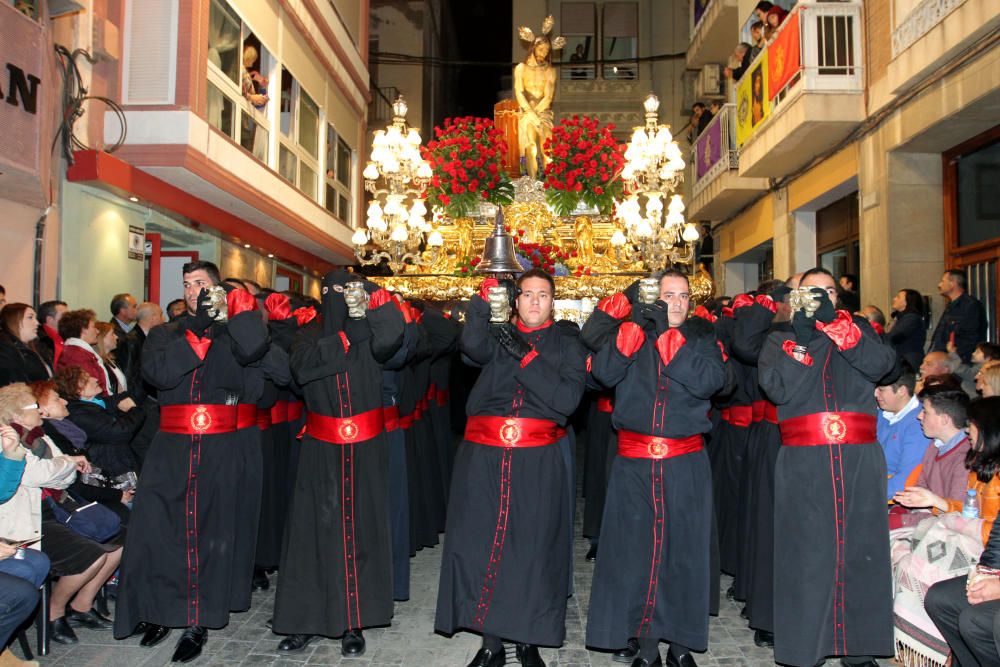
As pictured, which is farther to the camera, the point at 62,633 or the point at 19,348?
the point at 19,348

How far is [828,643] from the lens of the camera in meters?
4.03

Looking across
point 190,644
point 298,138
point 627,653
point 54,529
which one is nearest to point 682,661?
point 627,653

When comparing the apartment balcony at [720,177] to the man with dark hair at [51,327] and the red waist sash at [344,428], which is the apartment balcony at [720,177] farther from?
the red waist sash at [344,428]

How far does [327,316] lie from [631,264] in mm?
5683

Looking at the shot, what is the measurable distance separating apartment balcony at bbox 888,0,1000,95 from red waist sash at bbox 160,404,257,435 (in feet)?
23.8

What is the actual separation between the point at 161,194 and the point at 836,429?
8.93 m

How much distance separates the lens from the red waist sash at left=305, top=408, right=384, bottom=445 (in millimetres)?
4492

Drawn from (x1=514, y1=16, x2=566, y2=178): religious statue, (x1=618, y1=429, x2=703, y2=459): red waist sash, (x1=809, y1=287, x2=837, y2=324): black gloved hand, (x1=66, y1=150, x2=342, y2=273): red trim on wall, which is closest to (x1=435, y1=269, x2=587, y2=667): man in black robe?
(x1=618, y1=429, x2=703, y2=459): red waist sash

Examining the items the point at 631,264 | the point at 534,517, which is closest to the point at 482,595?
the point at 534,517

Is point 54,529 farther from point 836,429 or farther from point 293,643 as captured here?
point 836,429

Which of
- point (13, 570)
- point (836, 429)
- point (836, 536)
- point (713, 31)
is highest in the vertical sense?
point (713, 31)

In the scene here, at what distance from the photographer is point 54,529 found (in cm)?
455

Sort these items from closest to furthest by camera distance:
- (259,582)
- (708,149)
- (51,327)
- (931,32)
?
1. (259,582)
2. (51,327)
3. (931,32)
4. (708,149)

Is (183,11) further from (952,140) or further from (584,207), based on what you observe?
(952,140)
